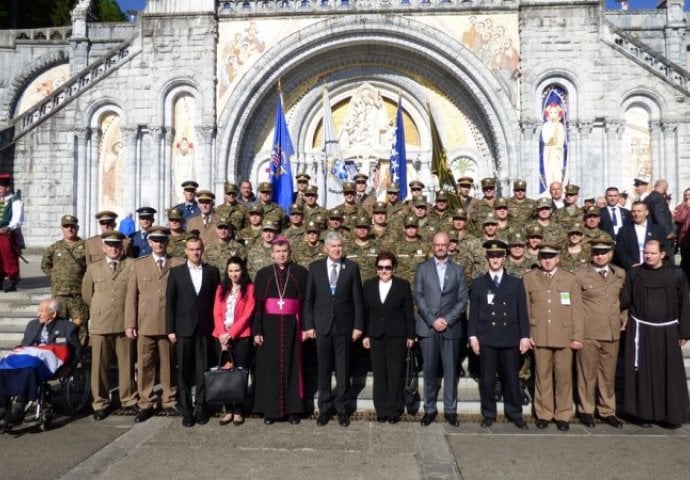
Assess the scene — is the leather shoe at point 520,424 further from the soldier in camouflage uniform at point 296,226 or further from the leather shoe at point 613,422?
the soldier in camouflage uniform at point 296,226

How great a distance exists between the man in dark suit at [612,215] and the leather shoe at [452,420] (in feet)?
13.9

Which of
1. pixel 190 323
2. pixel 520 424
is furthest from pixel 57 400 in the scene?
pixel 520 424

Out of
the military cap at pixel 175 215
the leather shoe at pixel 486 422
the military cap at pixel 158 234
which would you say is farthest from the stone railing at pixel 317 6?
the leather shoe at pixel 486 422

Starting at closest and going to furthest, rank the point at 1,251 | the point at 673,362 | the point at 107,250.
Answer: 1. the point at 673,362
2. the point at 107,250
3. the point at 1,251

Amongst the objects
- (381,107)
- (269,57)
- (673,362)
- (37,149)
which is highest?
(269,57)

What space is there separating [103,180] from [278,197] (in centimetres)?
605

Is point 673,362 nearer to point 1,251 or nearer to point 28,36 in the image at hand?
point 1,251

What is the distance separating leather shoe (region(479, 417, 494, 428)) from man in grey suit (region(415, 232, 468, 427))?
10.8 inches

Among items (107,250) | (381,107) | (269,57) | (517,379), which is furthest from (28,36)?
(517,379)

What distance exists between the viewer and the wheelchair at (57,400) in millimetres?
5949

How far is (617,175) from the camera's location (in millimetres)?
15484

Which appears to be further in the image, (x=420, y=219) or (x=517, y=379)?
(x=420, y=219)

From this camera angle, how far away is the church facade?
15.6 m

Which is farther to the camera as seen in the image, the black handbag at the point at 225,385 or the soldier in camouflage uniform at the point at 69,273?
the soldier in camouflage uniform at the point at 69,273
